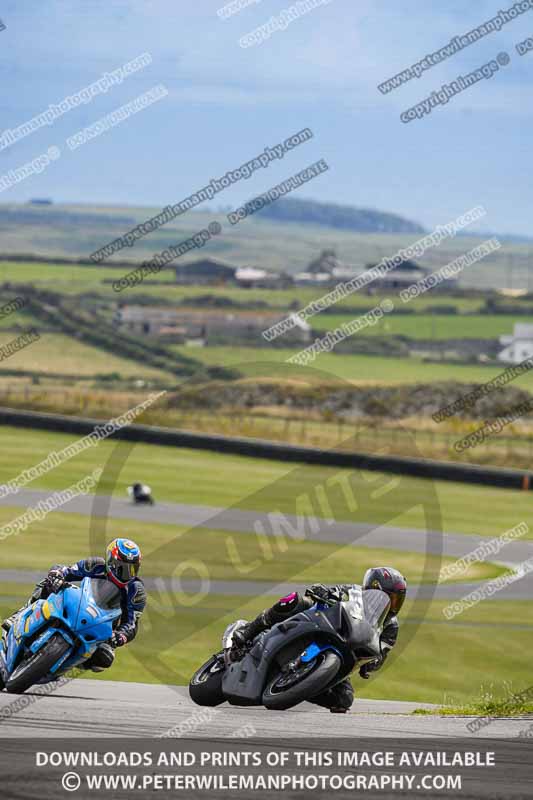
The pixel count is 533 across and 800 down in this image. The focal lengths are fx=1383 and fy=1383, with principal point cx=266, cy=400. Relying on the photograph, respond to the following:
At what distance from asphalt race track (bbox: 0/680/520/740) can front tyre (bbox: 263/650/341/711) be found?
102mm

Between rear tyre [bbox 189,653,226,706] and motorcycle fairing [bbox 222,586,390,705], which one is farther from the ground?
motorcycle fairing [bbox 222,586,390,705]

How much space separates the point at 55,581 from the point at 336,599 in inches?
101

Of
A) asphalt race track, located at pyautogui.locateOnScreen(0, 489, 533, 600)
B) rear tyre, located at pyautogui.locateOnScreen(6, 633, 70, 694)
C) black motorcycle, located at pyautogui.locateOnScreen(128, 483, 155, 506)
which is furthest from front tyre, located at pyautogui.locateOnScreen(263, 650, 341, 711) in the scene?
black motorcycle, located at pyautogui.locateOnScreen(128, 483, 155, 506)

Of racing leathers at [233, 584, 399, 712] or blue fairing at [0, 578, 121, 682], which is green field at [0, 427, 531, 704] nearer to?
blue fairing at [0, 578, 121, 682]

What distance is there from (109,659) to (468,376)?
3849 inches

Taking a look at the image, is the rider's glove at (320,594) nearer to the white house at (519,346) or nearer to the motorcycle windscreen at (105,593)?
the motorcycle windscreen at (105,593)

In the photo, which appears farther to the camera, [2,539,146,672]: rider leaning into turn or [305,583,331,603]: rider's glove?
[2,539,146,672]: rider leaning into turn

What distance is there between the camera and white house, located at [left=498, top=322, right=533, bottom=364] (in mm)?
124062

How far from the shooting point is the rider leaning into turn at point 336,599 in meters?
11.0

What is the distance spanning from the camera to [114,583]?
12.0m

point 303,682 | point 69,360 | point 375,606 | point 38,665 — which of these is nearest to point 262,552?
point 38,665

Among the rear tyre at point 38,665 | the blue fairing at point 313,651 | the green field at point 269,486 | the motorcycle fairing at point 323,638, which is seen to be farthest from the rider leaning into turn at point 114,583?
the green field at point 269,486

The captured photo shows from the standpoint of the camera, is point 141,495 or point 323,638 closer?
point 323,638

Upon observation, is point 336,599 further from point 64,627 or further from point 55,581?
point 55,581
